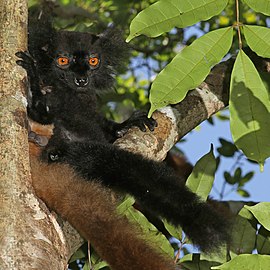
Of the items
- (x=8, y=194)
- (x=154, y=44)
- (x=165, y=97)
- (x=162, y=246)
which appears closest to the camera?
(x=165, y=97)

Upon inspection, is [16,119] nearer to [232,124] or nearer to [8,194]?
[8,194]

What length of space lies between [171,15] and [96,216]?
931 mm

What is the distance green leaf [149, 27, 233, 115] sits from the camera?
2021mm

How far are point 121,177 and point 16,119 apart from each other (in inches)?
24.4

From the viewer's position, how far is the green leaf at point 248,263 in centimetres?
172

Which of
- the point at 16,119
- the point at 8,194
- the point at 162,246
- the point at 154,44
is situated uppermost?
the point at 16,119

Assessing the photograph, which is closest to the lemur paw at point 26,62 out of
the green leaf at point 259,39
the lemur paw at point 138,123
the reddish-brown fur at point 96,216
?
the reddish-brown fur at point 96,216

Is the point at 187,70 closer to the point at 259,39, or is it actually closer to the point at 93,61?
the point at 259,39

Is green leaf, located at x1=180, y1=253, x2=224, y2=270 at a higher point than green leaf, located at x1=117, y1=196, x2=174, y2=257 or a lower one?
lower

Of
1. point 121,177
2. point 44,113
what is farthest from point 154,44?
point 121,177

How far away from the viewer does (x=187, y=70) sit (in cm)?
203

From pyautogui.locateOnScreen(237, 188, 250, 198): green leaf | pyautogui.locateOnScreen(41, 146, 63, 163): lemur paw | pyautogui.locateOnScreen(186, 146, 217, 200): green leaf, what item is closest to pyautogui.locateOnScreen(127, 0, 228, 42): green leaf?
pyautogui.locateOnScreen(186, 146, 217, 200): green leaf

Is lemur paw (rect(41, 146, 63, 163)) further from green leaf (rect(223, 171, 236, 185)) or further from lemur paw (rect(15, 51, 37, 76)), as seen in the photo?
green leaf (rect(223, 171, 236, 185))

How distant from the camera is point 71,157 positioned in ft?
9.50
